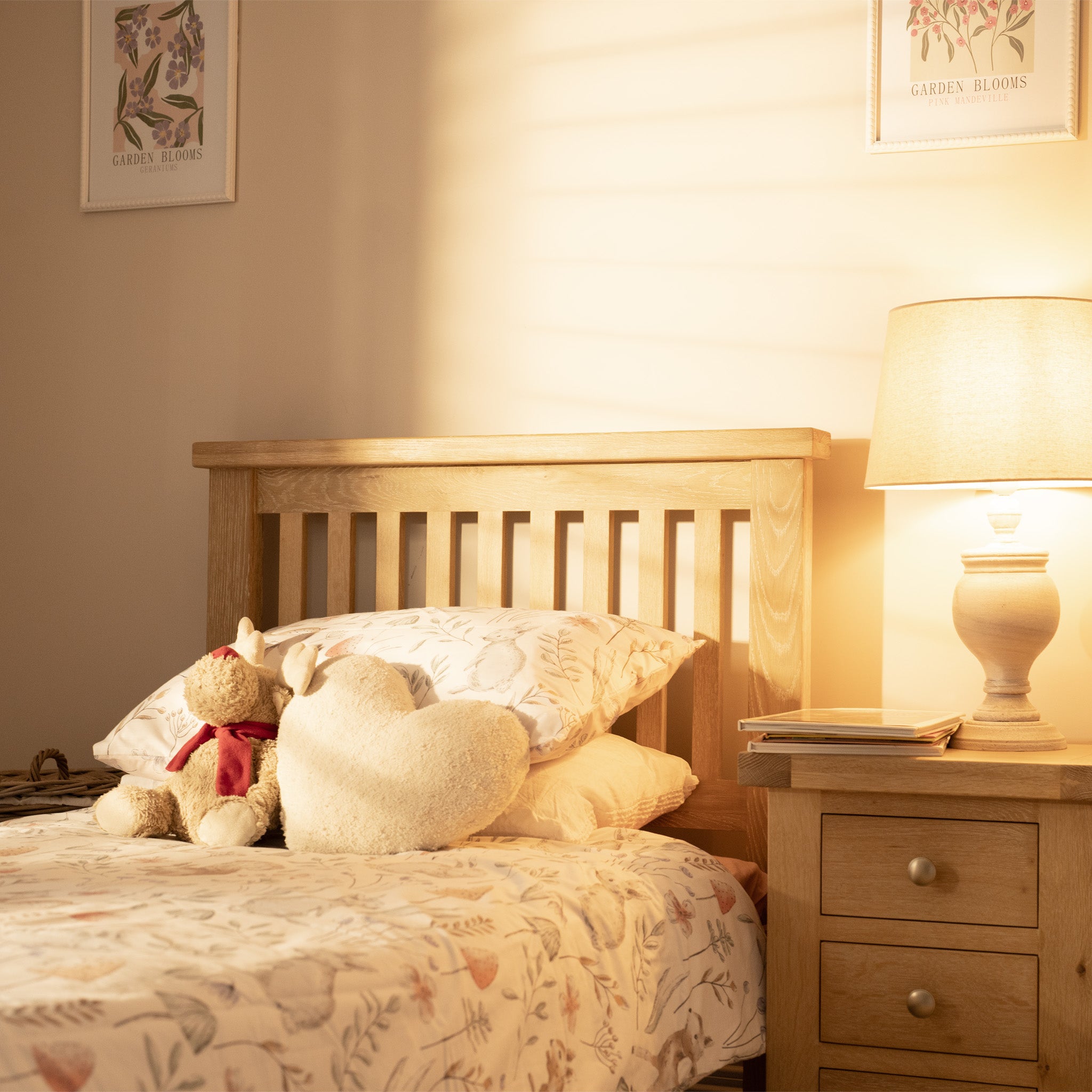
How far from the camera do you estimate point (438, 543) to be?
2.06m

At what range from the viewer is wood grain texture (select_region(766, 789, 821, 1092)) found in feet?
4.82

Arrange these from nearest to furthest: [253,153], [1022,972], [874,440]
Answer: [1022,972] → [874,440] → [253,153]

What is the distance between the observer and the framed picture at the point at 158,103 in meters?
2.30

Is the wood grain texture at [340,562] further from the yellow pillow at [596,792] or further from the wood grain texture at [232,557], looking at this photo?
the yellow pillow at [596,792]

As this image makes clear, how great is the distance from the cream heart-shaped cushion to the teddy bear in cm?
4

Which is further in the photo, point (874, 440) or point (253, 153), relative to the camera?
point (253, 153)

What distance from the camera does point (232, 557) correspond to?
2.15 metres

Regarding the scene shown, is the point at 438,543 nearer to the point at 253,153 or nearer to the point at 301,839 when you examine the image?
the point at 301,839

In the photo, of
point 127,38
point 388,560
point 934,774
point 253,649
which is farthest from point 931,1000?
point 127,38

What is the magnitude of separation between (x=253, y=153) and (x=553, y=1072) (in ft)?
5.75

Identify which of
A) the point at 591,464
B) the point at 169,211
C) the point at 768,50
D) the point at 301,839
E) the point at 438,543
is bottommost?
the point at 301,839

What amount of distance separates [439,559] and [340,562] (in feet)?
0.60

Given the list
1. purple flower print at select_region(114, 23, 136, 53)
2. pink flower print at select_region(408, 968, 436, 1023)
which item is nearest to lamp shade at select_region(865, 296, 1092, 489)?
pink flower print at select_region(408, 968, 436, 1023)

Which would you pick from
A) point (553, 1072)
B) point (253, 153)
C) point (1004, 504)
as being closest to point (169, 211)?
point (253, 153)
